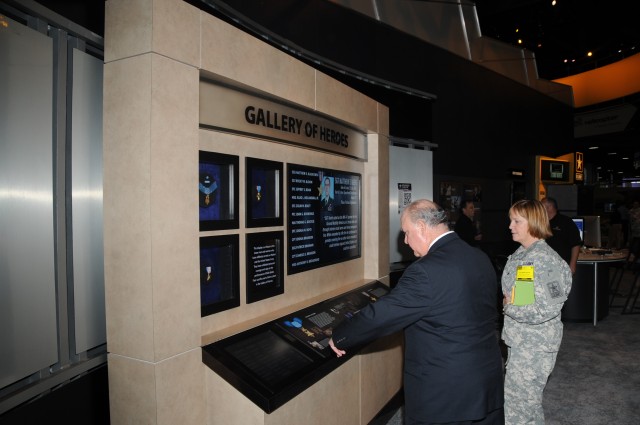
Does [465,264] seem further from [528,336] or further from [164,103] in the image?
[164,103]

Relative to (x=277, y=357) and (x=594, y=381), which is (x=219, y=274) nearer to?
(x=277, y=357)

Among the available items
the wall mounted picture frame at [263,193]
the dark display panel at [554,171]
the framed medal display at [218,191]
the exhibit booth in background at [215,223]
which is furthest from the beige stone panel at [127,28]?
the dark display panel at [554,171]

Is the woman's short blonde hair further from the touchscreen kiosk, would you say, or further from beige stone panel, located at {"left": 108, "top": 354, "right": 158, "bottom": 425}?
beige stone panel, located at {"left": 108, "top": 354, "right": 158, "bottom": 425}

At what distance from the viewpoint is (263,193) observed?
2.48m

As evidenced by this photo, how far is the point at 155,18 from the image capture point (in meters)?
1.64

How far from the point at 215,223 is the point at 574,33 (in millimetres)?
13652

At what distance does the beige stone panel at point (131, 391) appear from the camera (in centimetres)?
169

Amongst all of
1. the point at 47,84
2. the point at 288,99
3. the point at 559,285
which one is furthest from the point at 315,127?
the point at 559,285

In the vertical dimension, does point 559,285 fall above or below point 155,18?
below

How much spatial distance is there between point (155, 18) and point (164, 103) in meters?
0.33

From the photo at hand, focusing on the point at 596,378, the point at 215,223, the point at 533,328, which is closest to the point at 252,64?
the point at 215,223

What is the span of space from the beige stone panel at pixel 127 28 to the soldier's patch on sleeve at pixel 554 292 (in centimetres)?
245

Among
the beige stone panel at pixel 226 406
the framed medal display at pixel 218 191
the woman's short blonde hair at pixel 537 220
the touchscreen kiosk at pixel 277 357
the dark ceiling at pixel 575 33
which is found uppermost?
the dark ceiling at pixel 575 33

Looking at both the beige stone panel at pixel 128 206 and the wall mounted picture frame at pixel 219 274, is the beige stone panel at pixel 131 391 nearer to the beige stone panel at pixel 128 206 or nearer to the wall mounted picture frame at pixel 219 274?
the beige stone panel at pixel 128 206
